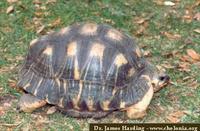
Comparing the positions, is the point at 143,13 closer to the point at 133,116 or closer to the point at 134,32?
the point at 134,32

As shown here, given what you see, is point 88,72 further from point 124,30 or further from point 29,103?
point 124,30

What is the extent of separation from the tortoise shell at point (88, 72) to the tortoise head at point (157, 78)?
0.19 metres

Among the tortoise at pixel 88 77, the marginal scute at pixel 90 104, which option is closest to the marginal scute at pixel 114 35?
the tortoise at pixel 88 77

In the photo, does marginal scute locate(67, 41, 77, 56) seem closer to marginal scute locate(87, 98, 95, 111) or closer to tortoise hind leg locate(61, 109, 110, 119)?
marginal scute locate(87, 98, 95, 111)

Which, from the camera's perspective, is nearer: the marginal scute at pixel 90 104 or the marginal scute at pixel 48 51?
the marginal scute at pixel 90 104

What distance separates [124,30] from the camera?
26.7ft

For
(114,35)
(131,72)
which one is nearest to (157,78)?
(131,72)

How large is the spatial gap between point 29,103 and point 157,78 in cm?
159

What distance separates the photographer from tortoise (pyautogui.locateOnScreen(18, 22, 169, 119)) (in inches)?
227

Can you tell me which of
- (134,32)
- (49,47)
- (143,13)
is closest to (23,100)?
(49,47)

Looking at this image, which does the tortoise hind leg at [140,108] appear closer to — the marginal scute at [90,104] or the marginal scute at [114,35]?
the marginal scute at [90,104]

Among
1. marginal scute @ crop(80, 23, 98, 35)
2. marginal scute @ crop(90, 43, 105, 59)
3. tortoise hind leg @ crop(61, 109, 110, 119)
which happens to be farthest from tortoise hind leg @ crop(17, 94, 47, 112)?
marginal scute @ crop(80, 23, 98, 35)

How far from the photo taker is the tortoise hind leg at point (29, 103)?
5980mm

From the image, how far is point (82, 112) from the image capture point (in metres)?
5.88
